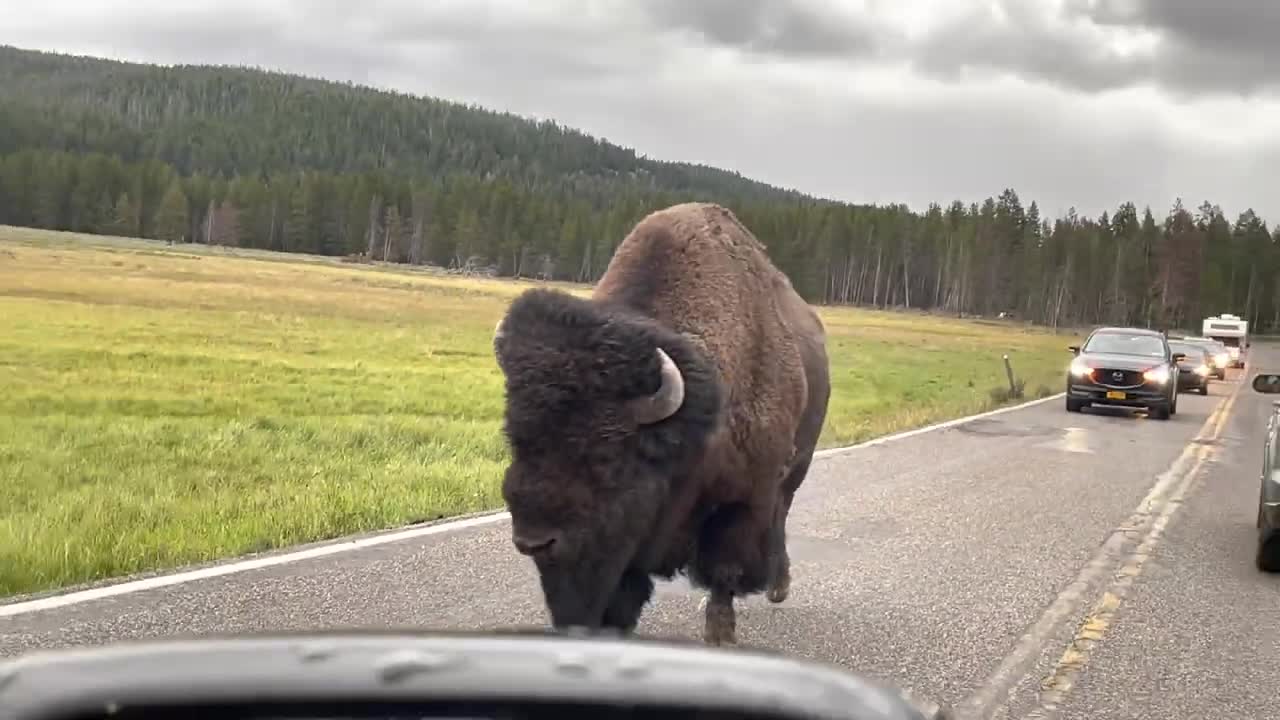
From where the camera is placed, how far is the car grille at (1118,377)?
69.9ft

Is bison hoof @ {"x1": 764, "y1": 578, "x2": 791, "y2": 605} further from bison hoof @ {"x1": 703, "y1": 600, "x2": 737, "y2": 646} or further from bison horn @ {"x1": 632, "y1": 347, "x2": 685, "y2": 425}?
bison horn @ {"x1": 632, "y1": 347, "x2": 685, "y2": 425}

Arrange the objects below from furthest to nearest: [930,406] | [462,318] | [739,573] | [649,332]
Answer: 1. [462,318]
2. [930,406]
3. [739,573]
4. [649,332]

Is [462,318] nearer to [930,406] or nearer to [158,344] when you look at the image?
[158,344]

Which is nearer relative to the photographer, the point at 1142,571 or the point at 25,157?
the point at 1142,571

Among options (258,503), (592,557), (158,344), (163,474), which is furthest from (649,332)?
(158,344)

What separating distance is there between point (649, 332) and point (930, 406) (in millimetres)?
19917

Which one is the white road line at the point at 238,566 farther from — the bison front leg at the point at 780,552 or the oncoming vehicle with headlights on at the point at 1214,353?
the oncoming vehicle with headlights on at the point at 1214,353

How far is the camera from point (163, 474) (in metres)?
11.5

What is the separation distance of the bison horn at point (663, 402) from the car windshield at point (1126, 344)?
20214 millimetres

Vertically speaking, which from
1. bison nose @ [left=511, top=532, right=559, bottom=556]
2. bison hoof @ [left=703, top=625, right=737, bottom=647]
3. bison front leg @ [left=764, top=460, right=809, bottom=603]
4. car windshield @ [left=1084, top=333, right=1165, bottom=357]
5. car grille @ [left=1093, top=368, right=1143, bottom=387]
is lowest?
bison hoof @ [left=703, top=625, right=737, bottom=647]

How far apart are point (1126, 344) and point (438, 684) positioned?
24.2 meters

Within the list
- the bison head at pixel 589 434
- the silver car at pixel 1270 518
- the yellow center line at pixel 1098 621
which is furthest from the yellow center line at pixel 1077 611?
the bison head at pixel 589 434

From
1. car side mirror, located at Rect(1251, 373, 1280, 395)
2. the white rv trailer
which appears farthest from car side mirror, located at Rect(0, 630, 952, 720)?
the white rv trailer

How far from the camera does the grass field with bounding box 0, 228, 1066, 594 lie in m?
8.30
